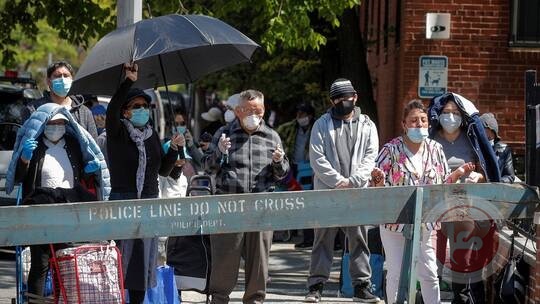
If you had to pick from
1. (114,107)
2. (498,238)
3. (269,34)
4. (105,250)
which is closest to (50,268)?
(105,250)

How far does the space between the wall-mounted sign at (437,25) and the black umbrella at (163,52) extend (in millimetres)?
5956

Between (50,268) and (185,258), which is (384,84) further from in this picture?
(50,268)

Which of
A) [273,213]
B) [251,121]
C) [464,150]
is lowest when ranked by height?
[273,213]

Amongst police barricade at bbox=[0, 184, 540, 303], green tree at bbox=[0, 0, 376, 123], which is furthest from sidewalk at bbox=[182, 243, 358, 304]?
Result: police barricade at bbox=[0, 184, 540, 303]

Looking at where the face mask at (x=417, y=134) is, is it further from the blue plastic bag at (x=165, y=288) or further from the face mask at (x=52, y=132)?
the face mask at (x=52, y=132)

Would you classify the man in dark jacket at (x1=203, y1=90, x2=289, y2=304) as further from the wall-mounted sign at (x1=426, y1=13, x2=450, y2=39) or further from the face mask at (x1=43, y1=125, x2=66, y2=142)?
the wall-mounted sign at (x1=426, y1=13, x2=450, y2=39)

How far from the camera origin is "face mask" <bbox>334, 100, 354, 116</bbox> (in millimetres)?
10203

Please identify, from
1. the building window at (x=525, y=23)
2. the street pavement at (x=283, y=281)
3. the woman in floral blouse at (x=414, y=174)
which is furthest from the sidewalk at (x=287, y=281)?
the building window at (x=525, y=23)

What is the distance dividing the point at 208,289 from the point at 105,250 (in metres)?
1.54

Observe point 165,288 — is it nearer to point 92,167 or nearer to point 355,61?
point 92,167

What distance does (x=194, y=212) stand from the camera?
7211 millimetres

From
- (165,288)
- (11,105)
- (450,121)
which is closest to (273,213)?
(165,288)

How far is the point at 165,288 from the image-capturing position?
8836mm

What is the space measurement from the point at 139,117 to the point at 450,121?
97.5 inches
